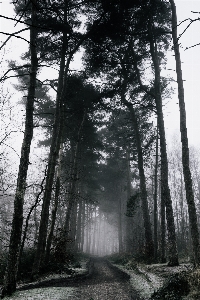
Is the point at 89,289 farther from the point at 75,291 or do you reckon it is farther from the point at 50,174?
the point at 50,174

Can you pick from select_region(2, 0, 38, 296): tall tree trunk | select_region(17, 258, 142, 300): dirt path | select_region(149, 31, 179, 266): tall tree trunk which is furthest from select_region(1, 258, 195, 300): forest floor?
select_region(149, 31, 179, 266): tall tree trunk

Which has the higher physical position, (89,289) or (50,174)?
(50,174)

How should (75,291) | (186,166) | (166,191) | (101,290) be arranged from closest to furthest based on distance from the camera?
(75,291)
(101,290)
(186,166)
(166,191)

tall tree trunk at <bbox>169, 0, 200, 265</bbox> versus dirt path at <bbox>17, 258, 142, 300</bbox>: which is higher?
tall tree trunk at <bbox>169, 0, 200, 265</bbox>

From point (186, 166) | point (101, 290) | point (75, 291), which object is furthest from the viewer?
point (186, 166)

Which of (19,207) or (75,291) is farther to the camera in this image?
(75,291)

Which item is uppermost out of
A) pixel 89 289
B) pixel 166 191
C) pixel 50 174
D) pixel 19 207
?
pixel 50 174

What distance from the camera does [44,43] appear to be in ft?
37.9

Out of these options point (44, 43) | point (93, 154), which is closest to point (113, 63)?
point (44, 43)

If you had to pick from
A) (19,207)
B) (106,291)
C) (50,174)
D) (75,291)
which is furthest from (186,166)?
(19,207)

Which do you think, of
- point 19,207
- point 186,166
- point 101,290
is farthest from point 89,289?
point 186,166

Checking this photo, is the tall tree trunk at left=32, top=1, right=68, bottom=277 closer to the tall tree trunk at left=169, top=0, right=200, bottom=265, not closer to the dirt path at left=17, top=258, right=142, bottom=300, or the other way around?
the dirt path at left=17, top=258, right=142, bottom=300

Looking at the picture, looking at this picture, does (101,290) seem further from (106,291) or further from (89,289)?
(89,289)

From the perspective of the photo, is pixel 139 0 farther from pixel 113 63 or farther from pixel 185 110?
pixel 185 110
